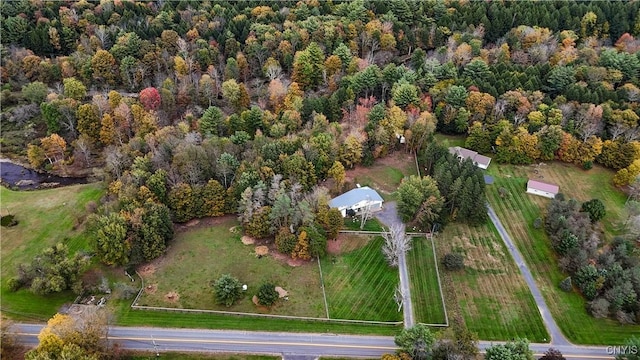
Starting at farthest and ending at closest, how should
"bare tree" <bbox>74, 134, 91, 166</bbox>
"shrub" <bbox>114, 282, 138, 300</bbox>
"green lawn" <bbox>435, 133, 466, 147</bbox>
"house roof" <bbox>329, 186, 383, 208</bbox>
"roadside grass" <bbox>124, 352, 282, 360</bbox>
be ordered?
1. "green lawn" <bbox>435, 133, 466, 147</bbox>
2. "bare tree" <bbox>74, 134, 91, 166</bbox>
3. "house roof" <bbox>329, 186, 383, 208</bbox>
4. "shrub" <bbox>114, 282, 138, 300</bbox>
5. "roadside grass" <bbox>124, 352, 282, 360</bbox>

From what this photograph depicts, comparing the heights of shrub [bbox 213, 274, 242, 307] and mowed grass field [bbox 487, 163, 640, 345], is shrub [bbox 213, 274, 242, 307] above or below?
above

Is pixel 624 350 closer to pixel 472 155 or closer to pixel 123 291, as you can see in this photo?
pixel 472 155

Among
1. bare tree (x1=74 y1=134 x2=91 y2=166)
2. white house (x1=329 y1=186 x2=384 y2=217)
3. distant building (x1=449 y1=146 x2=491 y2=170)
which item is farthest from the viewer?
bare tree (x1=74 y1=134 x2=91 y2=166)

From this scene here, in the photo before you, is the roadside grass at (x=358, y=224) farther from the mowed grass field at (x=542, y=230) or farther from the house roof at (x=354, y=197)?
the mowed grass field at (x=542, y=230)

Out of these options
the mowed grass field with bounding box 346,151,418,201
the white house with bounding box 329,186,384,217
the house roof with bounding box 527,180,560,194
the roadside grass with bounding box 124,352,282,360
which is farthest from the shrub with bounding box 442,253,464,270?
the roadside grass with bounding box 124,352,282,360

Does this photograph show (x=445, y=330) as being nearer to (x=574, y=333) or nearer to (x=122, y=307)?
(x=574, y=333)

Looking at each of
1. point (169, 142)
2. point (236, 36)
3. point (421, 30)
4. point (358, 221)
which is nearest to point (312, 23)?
point (236, 36)

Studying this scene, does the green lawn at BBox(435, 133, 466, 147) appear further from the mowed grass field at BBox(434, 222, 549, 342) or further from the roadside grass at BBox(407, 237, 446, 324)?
the roadside grass at BBox(407, 237, 446, 324)
